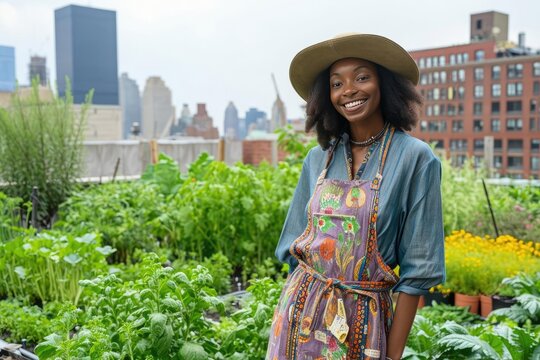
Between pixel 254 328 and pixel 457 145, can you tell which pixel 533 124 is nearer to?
pixel 457 145


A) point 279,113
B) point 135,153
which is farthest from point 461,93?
point 135,153

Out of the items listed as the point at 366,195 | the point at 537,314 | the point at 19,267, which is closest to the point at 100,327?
the point at 366,195

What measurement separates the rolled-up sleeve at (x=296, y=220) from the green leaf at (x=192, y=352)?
0.50m

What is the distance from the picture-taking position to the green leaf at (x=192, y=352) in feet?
6.70

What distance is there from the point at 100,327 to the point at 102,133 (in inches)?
246

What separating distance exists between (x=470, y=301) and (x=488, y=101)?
470 cm

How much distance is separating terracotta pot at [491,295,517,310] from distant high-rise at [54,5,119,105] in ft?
14.3

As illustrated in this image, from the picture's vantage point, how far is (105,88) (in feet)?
24.5

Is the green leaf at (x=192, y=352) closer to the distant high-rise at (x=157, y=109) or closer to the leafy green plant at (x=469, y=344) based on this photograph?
the leafy green plant at (x=469, y=344)

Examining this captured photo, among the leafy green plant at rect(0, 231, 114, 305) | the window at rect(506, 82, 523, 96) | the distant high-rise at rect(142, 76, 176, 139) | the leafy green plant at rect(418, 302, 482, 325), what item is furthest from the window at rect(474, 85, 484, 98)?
the leafy green plant at rect(0, 231, 114, 305)

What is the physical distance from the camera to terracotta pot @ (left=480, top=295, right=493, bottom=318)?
3.86 m

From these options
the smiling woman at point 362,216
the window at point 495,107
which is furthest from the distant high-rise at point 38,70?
the window at point 495,107

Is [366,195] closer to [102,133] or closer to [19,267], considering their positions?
[19,267]

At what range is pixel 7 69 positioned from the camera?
6.87 m
